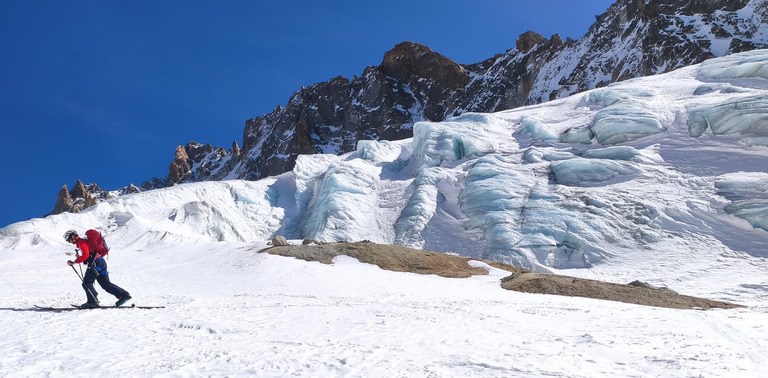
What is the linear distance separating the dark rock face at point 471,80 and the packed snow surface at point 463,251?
1997 inches

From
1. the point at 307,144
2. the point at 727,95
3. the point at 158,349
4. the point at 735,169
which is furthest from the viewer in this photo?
the point at 307,144

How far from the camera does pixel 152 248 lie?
2741 cm

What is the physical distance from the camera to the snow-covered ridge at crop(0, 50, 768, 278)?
27.8 m

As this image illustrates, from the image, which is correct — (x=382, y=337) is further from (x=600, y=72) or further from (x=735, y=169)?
(x=600, y=72)

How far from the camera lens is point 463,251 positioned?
101 feet

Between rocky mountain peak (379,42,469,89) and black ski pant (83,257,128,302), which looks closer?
black ski pant (83,257,128,302)

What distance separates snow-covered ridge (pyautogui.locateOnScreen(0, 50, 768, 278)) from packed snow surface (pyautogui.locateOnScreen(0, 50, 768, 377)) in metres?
0.15

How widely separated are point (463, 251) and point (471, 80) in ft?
407

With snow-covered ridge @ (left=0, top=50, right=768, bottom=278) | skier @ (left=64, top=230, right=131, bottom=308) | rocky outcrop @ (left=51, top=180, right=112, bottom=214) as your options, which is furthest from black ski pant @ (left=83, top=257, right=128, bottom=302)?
rocky outcrop @ (left=51, top=180, right=112, bottom=214)

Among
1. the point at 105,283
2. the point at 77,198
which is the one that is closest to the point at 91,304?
the point at 105,283

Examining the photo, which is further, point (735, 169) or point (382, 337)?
point (735, 169)

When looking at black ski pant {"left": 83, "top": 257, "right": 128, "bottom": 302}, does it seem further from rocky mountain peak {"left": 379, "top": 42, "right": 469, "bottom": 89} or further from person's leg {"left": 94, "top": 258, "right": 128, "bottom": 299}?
rocky mountain peak {"left": 379, "top": 42, "right": 469, "bottom": 89}

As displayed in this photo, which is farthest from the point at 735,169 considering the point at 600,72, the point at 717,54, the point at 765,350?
the point at 600,72

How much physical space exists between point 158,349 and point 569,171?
105 ft
